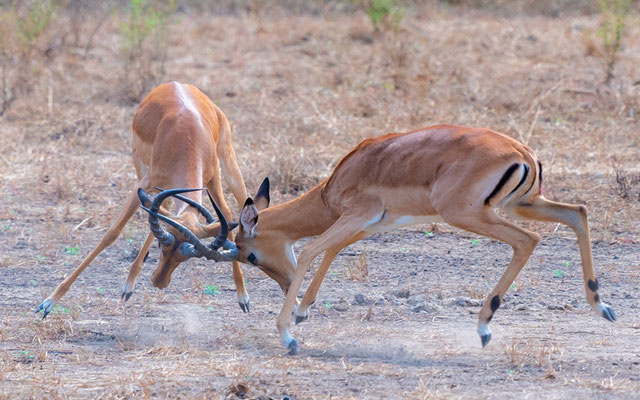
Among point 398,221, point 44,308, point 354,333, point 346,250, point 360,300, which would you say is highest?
point 398,221

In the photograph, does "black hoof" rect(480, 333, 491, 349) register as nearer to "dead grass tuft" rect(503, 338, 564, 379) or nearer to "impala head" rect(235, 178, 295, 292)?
"dead grass tuft" rect(503, 338, 564, 379)

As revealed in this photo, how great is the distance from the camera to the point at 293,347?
5.30 meters

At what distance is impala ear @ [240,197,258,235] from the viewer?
5.74m

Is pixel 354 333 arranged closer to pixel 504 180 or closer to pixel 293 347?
pixel 293 347

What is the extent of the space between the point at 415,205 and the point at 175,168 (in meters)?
1.62

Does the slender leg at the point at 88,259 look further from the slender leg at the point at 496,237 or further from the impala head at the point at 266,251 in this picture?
the slender leg at the point at 496,237

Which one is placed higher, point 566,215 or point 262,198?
point 566,215

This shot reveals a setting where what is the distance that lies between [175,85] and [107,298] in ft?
5.69

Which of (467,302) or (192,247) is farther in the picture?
(467,302)

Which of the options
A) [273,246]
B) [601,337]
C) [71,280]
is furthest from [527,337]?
[71,280]

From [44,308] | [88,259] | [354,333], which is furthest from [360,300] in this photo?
[44,308]

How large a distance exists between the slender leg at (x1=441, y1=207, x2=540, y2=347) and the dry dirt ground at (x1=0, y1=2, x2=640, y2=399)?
0.68ft

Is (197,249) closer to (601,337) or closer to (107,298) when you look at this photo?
(107,298)

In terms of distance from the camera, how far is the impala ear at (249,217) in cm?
574
